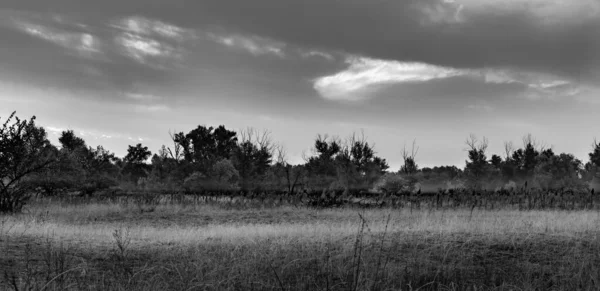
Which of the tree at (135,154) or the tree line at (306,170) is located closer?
the tree line at (306,170)

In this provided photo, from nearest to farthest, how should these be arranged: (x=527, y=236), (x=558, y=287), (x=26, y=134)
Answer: (x=558, y=287) < (x=527, y=236) < (x=26, y=134)

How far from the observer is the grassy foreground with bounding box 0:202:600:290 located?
7.85m

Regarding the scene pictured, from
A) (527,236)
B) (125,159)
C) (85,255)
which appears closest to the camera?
(85,255)

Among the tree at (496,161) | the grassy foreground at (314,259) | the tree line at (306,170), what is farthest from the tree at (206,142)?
the grassy foreground at (314,259)

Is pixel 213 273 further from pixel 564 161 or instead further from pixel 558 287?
pixel 564 161

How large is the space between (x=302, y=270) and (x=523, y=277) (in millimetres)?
4603

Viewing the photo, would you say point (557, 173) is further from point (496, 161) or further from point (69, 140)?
A: point (69, 140)

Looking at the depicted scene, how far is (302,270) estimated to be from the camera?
8.98 meters

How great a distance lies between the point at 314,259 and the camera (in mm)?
9547

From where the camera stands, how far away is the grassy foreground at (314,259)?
785 centimetres

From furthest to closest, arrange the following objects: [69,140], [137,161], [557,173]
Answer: [137,161] < [69,140] < [557,173]

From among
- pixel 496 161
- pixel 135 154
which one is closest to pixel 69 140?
pixel 135 154

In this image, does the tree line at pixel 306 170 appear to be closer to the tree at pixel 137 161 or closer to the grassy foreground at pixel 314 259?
the tree at pixel 137 161

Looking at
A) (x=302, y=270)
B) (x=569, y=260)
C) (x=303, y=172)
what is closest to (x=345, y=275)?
(x=302, y=270)
